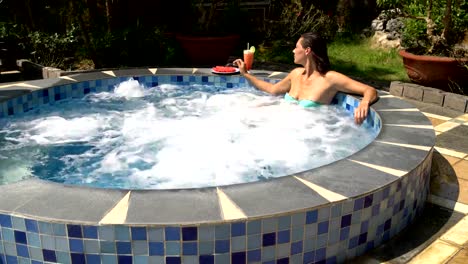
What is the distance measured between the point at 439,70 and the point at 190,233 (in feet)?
16.5

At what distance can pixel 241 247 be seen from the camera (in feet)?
7.11

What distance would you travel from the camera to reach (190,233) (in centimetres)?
209

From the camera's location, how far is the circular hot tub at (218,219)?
6.87ft

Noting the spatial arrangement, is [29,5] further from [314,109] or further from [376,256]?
[376,256]

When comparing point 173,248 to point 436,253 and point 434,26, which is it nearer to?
point 436,253

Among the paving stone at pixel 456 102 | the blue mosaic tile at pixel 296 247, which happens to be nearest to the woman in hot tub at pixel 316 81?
the paving stone at pixel 456 102

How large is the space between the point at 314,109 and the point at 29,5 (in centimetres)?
642

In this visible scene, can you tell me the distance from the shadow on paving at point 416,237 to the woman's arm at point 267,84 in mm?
2477

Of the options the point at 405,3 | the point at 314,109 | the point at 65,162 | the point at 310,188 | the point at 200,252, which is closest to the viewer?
the point at 200,252

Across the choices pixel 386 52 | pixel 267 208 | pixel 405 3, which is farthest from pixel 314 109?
pixel 386 52

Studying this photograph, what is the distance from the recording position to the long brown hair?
452cm

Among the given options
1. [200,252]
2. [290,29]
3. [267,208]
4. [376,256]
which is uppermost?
[290,29]

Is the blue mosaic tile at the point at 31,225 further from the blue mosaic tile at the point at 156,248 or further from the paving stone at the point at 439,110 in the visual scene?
the paving stone at the point at 439,110

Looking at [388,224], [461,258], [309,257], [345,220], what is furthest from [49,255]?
[461,258]
